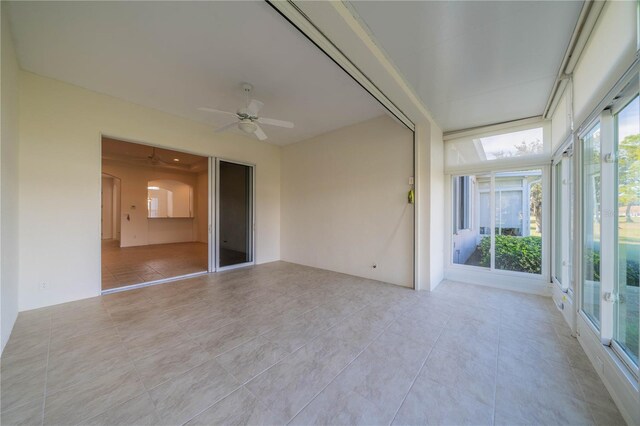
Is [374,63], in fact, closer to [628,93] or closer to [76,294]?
[628,93]

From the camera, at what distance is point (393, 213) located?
4.24 meters

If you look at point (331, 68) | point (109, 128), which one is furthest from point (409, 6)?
point (109, 128)

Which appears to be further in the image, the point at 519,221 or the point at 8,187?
the point at 519,221

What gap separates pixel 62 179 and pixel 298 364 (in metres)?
4.16

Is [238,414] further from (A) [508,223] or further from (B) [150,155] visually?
(B) [150,155]

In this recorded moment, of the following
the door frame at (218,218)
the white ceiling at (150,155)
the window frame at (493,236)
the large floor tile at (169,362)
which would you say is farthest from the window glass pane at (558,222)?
the white ceiling at (150,155)

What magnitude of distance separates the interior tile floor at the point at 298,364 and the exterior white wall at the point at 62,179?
430mm

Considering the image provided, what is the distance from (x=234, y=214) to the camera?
551cm

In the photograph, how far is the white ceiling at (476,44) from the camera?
1.91m

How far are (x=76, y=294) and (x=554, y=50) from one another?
6.76 meters

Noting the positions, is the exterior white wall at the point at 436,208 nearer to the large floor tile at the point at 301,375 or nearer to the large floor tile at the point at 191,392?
the large floor tile at the point at 301,375

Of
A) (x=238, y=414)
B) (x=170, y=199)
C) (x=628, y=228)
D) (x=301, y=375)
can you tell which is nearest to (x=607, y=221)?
(x=628, y=228)

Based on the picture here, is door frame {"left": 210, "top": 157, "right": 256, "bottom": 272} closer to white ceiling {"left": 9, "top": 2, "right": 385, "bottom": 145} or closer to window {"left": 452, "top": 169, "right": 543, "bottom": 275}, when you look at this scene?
white ceiling {"left": 9, "top": 2, "right": 385, "bottom": 145}

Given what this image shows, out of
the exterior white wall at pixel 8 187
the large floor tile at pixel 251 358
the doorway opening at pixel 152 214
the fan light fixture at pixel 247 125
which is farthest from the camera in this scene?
the doorway opening at pixel 152 214
